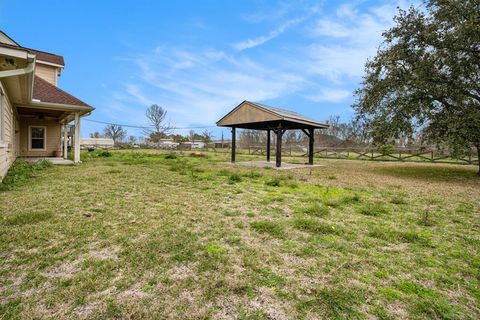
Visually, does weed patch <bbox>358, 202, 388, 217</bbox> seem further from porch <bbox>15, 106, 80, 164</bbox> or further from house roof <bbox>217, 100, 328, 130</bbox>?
porch <bbox>15, 106, 80, 164</bbox>

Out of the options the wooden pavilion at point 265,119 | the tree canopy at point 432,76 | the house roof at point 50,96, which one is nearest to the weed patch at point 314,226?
the tree canopy at point 432,76

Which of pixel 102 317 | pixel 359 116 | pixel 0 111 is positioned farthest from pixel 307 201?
pixel 359 116

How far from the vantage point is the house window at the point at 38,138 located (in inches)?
503

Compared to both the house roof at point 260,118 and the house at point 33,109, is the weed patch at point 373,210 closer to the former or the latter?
the house at point 33,109

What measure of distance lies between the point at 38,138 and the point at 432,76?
726 inches

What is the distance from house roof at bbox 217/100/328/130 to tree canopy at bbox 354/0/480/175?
3275 millimetres

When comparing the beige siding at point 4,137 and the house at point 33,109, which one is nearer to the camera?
the house at point 33,109

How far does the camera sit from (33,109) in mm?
10516

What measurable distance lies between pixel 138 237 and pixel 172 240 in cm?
42

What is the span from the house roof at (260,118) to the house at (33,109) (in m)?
6.60

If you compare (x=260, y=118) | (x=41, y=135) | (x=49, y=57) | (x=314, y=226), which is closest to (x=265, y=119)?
(x=260, y=118)

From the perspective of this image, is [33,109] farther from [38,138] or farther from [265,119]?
[265,119]

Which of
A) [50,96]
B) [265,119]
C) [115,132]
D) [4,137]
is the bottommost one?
[4,137]

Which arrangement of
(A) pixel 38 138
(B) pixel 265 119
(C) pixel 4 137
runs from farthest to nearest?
(A) pixel 38 138, (B) pixel 265 119, (C) pixel 4 137
